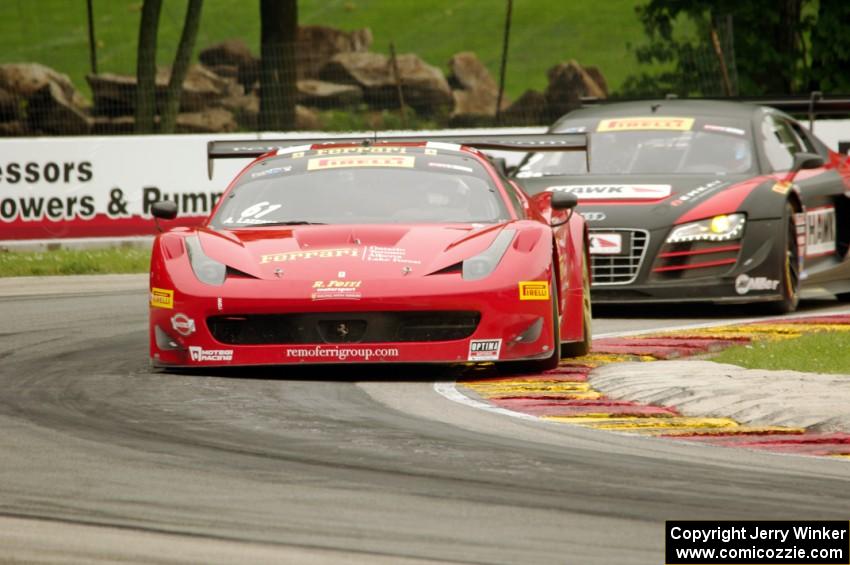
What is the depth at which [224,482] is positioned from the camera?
19.2 feet

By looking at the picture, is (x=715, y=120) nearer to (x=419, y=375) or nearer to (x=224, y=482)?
(x=419, y=375)

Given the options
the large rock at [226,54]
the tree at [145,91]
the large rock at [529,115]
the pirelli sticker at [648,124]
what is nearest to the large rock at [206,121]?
the tree at [145,91]

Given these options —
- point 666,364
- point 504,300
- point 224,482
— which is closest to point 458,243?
point 504,300

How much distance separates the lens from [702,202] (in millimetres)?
12109

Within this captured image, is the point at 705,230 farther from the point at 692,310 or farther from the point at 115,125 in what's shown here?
the point at 115,125

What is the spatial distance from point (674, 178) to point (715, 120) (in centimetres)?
99

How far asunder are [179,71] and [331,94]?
3467mm

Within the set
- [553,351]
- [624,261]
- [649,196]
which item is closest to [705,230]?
[649,196]

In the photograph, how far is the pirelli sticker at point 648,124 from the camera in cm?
1333

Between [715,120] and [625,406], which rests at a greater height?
[715,120]

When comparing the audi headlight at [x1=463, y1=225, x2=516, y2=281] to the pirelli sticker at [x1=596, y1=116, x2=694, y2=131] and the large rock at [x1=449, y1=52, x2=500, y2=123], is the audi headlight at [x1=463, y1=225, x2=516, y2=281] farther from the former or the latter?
the large rock at [x1=449, y1=52, x2=500, y2=123]

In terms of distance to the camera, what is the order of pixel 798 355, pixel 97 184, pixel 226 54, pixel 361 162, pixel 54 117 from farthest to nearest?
pixel 226 54, pixel 54 117, pixel 97 184, pixel 361 162, pixel 798 355

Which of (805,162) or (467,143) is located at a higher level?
(467,143)

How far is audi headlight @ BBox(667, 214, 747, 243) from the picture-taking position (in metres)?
12.1
